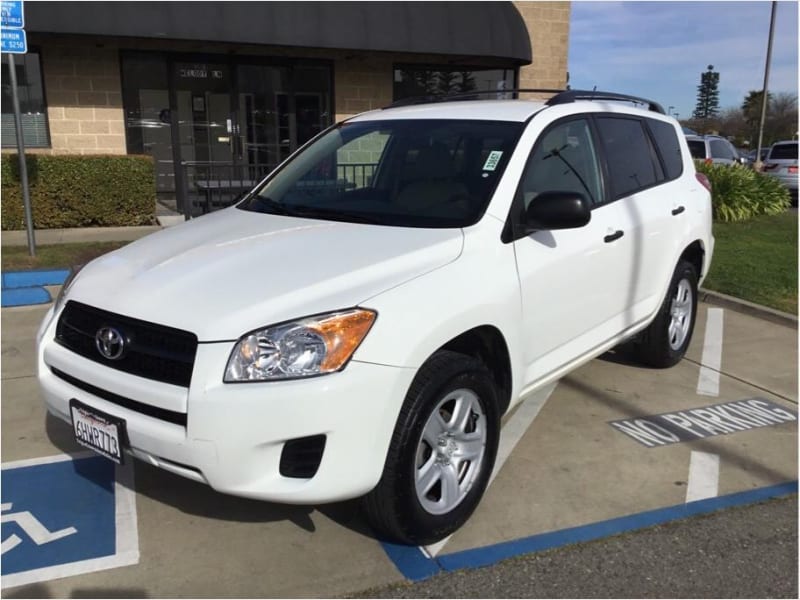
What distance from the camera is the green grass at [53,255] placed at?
26.8 ft

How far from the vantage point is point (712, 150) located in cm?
1694

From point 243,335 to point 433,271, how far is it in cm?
84

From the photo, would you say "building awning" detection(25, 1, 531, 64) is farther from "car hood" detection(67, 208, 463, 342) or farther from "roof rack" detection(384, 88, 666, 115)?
"car hood" detection(67, 208, 463, 342)

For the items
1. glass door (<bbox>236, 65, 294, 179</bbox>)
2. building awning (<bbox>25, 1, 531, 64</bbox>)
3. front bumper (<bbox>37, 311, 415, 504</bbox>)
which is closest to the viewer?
front bumper (<bbox>37, 311, 415, 504</bbox>)

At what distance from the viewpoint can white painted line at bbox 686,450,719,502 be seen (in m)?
3.59

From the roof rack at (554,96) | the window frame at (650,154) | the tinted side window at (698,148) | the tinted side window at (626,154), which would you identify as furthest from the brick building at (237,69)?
the tinted side window at (626,154)

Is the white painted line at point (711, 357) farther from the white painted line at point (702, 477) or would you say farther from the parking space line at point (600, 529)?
the parking space line at point (600, 529)

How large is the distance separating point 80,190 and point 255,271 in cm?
886

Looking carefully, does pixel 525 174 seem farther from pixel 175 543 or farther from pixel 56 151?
pixel 56 151

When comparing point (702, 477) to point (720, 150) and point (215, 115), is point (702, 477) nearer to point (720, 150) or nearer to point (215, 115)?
point (215, 115)

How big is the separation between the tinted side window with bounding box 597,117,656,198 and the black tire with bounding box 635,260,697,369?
80cm

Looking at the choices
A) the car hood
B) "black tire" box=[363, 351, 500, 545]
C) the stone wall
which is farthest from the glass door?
"black tire" box=[363, 351, 500, 545]

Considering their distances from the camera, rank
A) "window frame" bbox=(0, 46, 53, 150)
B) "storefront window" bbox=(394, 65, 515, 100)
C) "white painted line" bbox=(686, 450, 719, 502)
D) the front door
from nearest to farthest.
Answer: the front door < "white painted line" bbox=(686, 450, 719, 502) < "window frame" bbox=(0, 46, 53, 150) < "storefront window" bbox=(394, 65, 515, 100)

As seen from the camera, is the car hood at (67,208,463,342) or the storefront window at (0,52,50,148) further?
the storefront window at (0,52,50,148)
